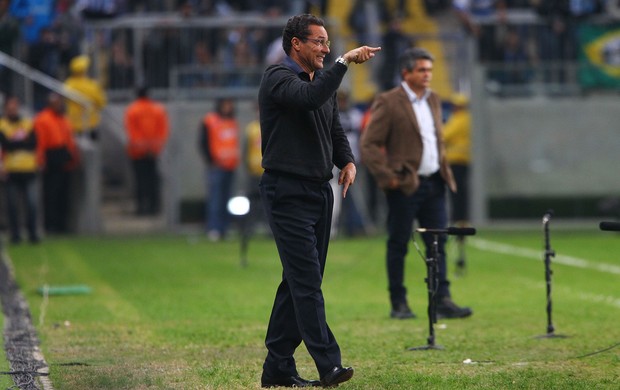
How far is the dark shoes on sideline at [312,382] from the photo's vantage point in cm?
796

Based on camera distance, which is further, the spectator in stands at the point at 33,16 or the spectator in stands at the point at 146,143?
the spectator in stands at the point at 33,16

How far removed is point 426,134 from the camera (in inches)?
481

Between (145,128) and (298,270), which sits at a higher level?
(145,128)

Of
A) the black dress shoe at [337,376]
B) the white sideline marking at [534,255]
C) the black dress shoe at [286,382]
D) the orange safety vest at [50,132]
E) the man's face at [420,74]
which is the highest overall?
the man's face at [420,74]

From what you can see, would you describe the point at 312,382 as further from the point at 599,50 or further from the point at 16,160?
the point at 599,50

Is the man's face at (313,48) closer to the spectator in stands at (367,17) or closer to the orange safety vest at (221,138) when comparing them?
the orange safety vest at (221,138)

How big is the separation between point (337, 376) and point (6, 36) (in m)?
17.8

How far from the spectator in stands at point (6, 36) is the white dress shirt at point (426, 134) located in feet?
43.5

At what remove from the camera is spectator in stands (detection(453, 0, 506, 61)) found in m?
25.6

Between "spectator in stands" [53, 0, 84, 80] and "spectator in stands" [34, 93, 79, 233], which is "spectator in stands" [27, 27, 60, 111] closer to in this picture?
"spectator in stands" [53, 0, 84, 80]

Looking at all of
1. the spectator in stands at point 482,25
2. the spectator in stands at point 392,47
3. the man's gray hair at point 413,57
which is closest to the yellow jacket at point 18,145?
the spectator in stands at point 392,47

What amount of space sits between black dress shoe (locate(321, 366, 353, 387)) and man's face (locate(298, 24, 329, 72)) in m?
1.69

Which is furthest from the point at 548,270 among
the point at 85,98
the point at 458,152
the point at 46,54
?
the point at 46,54

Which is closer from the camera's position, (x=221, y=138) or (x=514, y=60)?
(x=221, y=138)
